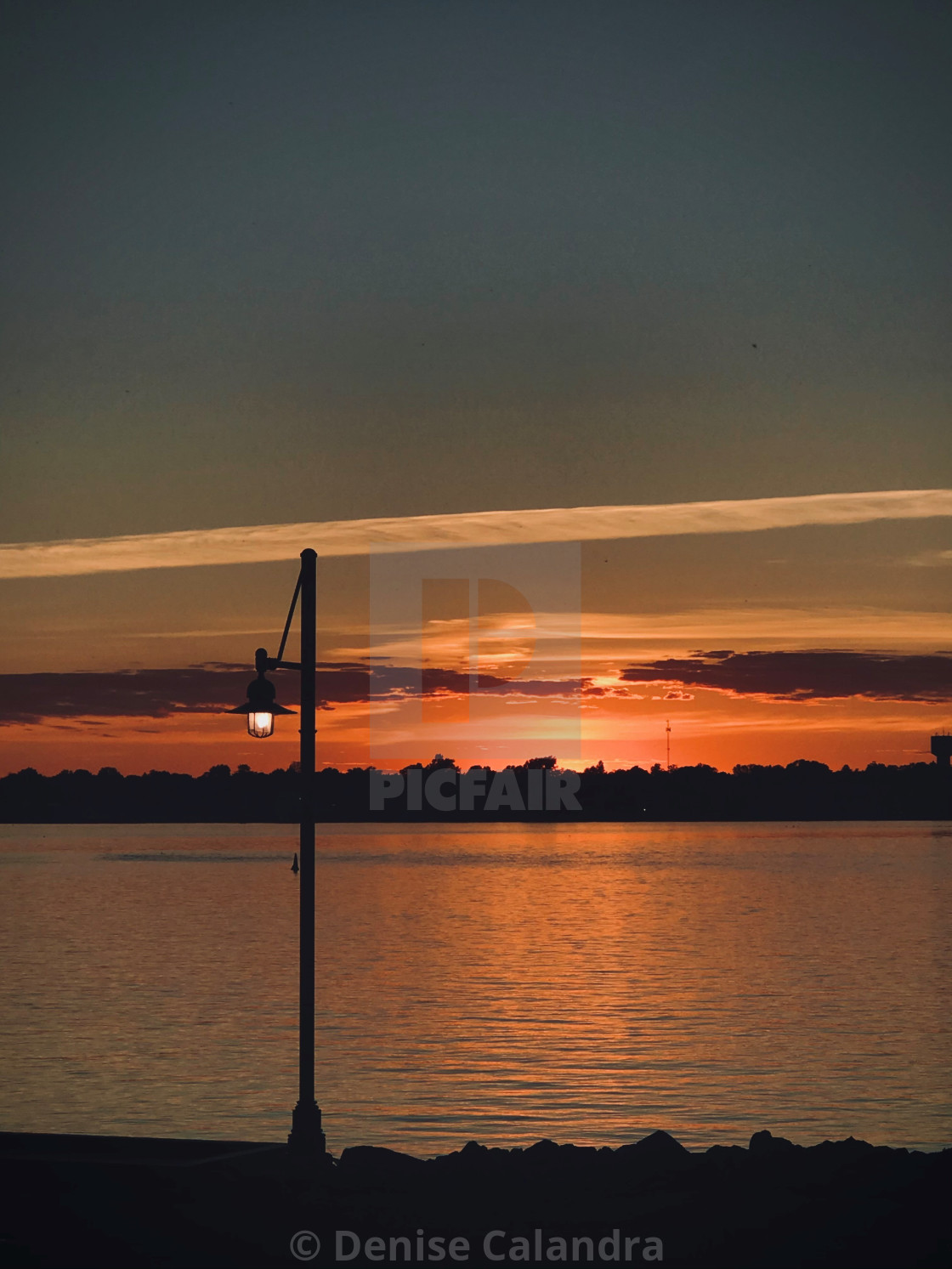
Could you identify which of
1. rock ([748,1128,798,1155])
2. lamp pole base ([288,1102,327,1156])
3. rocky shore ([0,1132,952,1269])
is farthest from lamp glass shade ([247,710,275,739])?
rock ([748,1128,798,1155])

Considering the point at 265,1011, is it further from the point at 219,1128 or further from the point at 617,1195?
the point at 617,1195

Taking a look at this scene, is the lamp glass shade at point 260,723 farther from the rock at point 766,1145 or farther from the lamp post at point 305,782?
the rock at point 766,1145

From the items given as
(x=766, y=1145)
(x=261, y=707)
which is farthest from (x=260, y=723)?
(x=766, y=1145)

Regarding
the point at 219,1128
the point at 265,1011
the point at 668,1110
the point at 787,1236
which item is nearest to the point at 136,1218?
the point at 787,1236

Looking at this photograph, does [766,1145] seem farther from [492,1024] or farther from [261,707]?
[492,1024]

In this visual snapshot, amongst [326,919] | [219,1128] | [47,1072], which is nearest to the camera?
[219,1128]

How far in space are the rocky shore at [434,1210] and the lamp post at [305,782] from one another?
532 millimetres

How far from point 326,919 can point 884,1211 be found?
80.3 metres

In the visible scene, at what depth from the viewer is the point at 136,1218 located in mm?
15219

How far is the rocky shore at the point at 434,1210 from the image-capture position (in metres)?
14.8

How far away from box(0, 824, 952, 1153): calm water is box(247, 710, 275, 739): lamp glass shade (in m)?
13.9

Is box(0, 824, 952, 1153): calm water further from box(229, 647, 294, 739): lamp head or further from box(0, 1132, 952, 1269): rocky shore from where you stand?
box(229, 647, 294, 739): lamp head

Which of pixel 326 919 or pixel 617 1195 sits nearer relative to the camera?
pixel 617 1195

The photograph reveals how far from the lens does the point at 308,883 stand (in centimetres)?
1697
